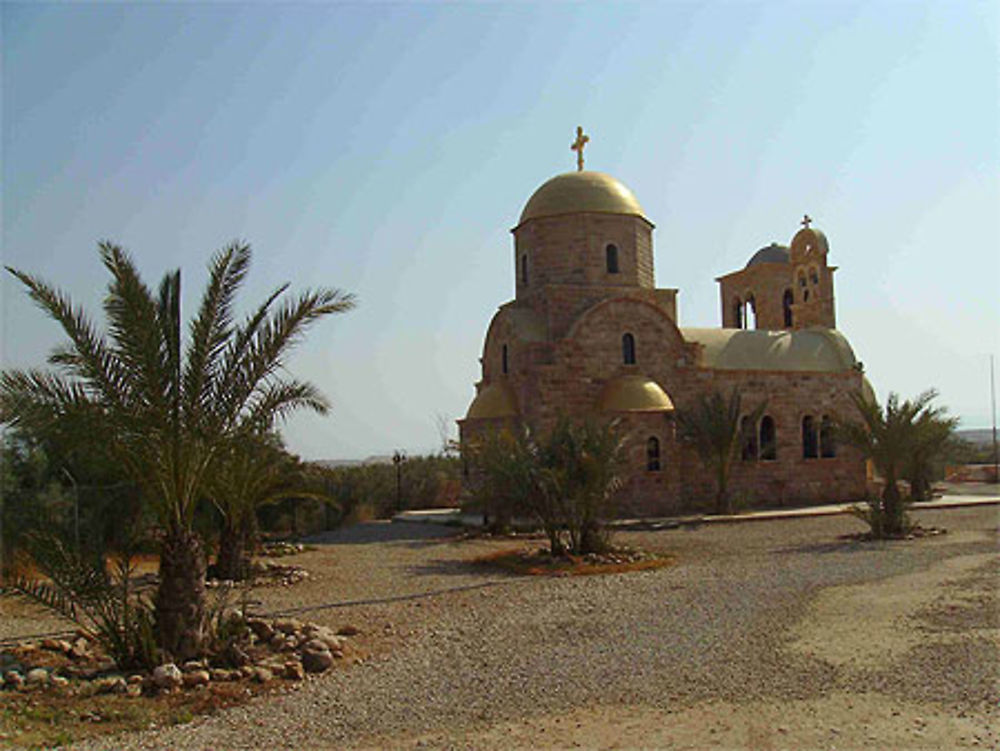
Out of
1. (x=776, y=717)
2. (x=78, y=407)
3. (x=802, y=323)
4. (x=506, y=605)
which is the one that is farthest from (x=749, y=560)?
(x=802, y=323)

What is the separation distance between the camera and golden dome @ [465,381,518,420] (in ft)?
73.1

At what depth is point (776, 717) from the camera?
588cm

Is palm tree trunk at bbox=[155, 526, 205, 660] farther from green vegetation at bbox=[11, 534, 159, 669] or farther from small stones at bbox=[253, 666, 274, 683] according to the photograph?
small stones at bbox=[253, 666, 274, 683]

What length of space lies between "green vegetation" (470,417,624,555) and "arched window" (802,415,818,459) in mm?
12308

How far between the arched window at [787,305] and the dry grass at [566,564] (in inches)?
730

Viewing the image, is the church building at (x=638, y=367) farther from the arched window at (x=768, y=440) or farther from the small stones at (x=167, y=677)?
the small stones at (x=167, y=677)

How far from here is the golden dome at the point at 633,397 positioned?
2145cm

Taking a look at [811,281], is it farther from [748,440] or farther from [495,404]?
[495,404]

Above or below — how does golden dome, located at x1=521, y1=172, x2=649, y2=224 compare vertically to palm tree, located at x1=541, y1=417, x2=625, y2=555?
above

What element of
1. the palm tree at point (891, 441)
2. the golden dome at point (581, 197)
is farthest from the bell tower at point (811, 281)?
the palm tree at point (891, 441)

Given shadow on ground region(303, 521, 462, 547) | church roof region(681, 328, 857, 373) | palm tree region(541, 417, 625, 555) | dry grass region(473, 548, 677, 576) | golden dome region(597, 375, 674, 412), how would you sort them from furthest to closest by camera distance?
church roof region(681, 328, 857, 373) → golden dome region(597, 375, 674, 412) → shadow on ground region(303, 521, 462, 547) → palm tree region(541, 417, 625, 555) → dry grass region(473, 548, 677, 576)

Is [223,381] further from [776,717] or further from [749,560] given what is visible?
[749,560]

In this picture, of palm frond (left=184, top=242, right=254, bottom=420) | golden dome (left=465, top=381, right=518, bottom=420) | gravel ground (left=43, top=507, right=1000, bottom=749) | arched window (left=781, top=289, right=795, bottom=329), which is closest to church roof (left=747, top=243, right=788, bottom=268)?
arched window (left=781, top=289, right=795, bottom=329)

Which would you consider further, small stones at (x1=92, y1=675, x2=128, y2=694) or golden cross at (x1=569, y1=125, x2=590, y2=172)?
golden cross at (x1=569, y1=125, x2=590, y2=172)
